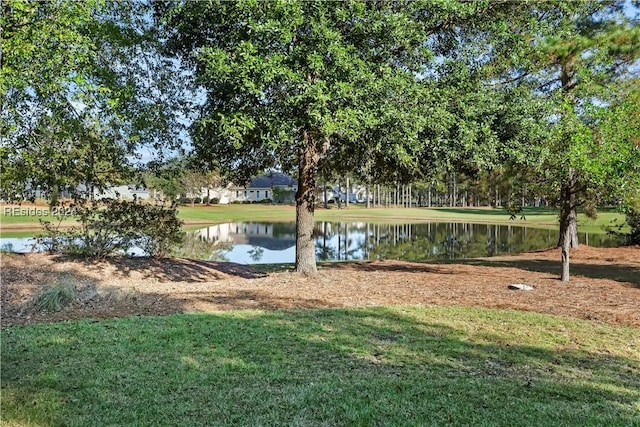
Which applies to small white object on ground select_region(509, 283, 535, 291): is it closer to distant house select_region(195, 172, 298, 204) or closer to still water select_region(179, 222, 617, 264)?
still water select_region(179, 222, 617, 264)

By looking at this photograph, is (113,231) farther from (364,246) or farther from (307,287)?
(364,246)

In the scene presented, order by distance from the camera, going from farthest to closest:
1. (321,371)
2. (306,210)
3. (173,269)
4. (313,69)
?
(173,269)
(306,210)
(313,69)
(321,371)

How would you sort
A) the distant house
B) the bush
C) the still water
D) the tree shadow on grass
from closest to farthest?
1. the tree shadow on grass
2. the bush
3. the still water
4. the distant house

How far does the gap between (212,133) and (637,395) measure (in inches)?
313

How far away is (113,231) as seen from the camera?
43.4 feet

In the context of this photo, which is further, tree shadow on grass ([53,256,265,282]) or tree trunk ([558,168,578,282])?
tree shadow on grass ([53,256,265,282])

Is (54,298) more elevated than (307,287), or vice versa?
(54,298)

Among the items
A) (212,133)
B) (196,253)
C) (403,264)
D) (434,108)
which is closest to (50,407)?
(212,133)

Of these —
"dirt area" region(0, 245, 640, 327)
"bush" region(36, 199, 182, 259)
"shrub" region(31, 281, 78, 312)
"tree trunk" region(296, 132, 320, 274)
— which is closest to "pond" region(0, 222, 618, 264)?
"bush" region(36, 199, 182, 259)

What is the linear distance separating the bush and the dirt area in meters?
0.62

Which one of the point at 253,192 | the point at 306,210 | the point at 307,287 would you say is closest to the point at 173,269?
the point at 306,210

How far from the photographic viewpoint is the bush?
516 inches

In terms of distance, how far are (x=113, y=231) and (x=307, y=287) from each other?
6.45 m

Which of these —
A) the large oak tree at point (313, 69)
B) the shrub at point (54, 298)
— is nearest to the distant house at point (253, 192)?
the large oak tree at point (313, 69)
